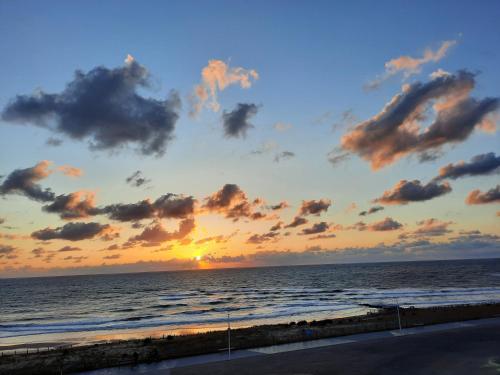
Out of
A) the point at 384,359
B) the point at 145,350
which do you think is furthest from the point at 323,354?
the point at 145,350

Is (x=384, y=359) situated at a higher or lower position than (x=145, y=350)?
higher

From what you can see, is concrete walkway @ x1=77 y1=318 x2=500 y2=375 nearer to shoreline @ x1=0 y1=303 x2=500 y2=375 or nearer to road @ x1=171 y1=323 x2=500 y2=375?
road @ x1=171 y1=323 x2=500 y2=375

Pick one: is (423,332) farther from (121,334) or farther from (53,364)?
(121,334)

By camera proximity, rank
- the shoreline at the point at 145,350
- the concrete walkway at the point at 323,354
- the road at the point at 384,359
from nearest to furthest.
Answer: the road at the point at 384,359, the concrete walkway at the point at 323,354, the shoreline at the point at 145,350

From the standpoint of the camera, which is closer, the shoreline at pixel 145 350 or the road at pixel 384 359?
the road at pixel 384 359

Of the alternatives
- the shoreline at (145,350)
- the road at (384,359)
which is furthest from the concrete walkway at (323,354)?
the shoreline at (145,350)

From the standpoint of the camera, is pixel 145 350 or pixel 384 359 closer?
pixel 384 359

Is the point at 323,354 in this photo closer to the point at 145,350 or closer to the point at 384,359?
the point at 384,359

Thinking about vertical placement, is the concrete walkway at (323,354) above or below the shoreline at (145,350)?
above

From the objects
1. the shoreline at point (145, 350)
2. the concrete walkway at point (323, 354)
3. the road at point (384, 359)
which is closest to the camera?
the road at point (384, 359)

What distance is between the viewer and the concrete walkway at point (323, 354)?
18422mm

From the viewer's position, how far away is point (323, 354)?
21.1 m

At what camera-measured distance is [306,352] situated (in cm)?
A: 2175

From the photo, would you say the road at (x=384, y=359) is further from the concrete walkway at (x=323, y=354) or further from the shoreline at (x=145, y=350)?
the shoreline at (x=145, y=350)
